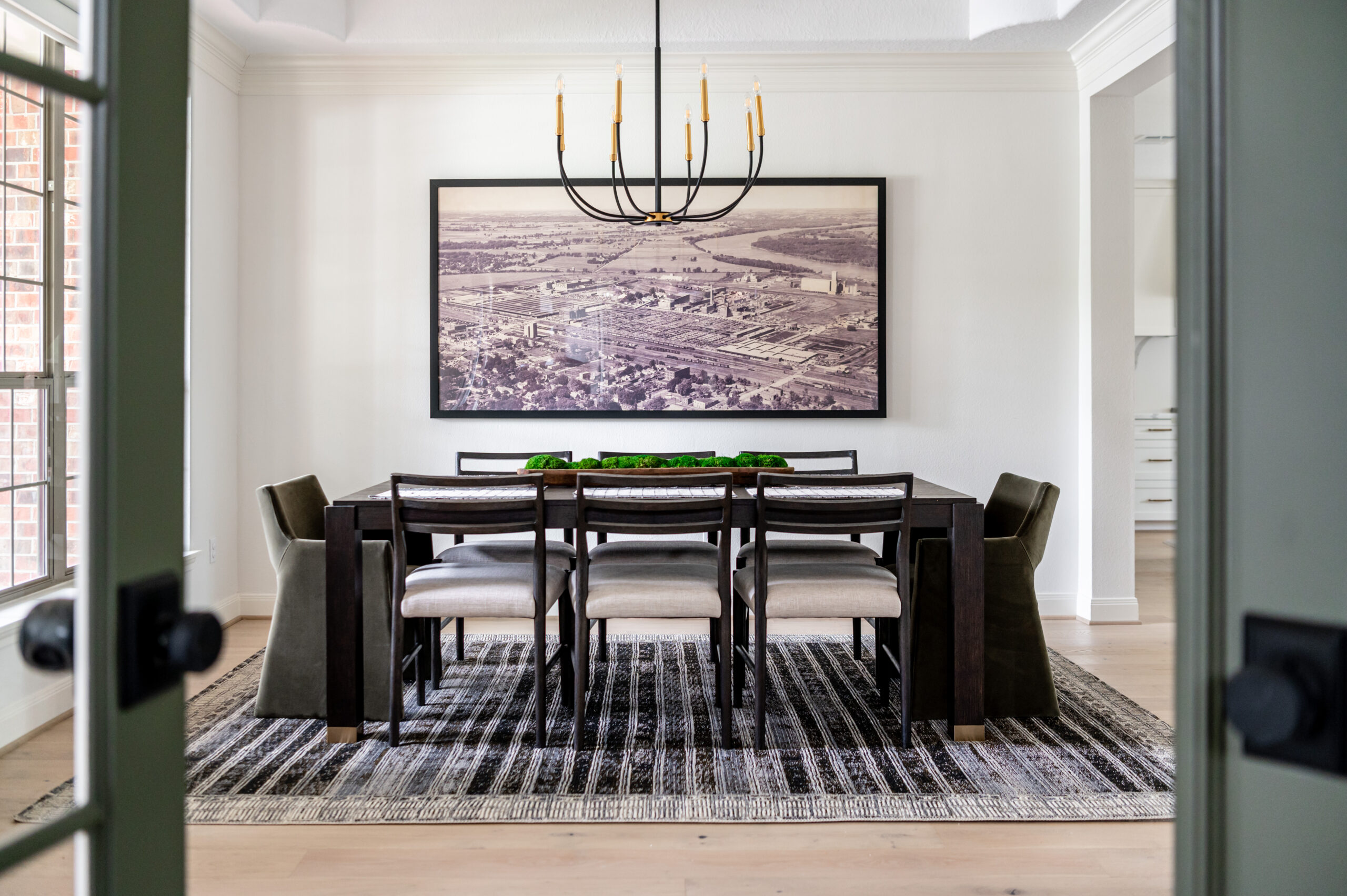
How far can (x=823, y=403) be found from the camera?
13.6ft

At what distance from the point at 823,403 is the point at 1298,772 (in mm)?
3696

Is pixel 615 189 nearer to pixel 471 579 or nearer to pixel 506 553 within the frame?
pixel 506 553

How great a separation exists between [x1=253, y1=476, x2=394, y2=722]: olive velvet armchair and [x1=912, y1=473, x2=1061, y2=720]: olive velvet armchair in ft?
5.67

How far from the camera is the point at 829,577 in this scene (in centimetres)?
258

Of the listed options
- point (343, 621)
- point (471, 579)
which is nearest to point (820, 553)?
point (471, 579)

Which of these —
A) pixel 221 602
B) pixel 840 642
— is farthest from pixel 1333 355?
pixel 221 602

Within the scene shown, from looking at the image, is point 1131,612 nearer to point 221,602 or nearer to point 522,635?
point 522,635

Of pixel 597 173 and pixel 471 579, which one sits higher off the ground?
pixel 597 173

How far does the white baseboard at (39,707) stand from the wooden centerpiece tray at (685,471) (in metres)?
2.24

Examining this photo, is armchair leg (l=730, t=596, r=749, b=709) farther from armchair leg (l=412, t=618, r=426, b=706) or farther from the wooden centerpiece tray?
armchair leg (l=412, t=618, r=426, b=706)

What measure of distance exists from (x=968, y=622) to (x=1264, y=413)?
2.24 meters

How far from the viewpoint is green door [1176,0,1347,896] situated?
1.67ft

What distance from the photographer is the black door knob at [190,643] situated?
1.86 feet

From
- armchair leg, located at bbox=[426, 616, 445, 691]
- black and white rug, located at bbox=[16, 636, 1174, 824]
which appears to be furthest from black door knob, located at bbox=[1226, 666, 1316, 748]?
armchair leg, located at bbox=[426, 616, 445, 691]
